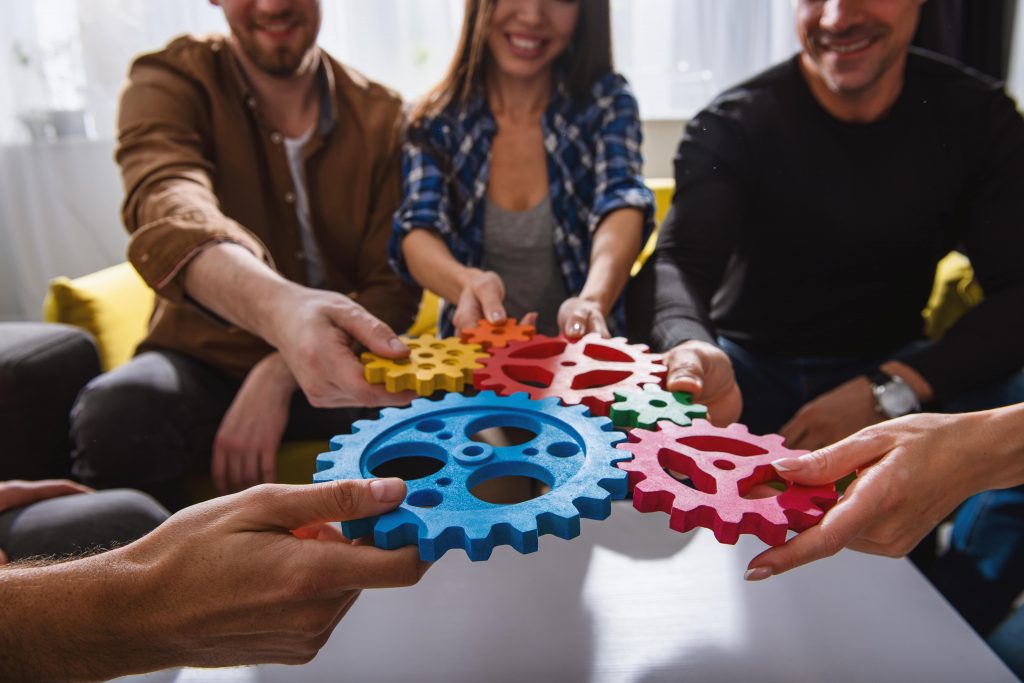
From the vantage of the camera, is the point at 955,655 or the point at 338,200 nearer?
the point at 955,655

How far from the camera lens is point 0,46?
2242 millimetres

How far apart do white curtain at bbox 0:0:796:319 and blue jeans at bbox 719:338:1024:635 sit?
0.70 metres

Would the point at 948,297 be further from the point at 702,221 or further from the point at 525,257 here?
the point at 525,257

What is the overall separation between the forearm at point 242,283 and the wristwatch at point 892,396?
77cm

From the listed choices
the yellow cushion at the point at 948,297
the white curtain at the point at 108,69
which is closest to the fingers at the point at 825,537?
the yellow cushion at the point at 948,297

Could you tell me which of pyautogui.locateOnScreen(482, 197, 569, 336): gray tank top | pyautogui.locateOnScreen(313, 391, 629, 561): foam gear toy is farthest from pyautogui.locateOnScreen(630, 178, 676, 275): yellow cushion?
pyautogui.locateOnScreen(313, 391, 629, 561): foam gear toy

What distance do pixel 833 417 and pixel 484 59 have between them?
0.72 m

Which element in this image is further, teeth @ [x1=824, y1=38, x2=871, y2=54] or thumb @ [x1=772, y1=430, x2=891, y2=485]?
teeth @ [x1=824, y1=38, x2=871, y2=54]

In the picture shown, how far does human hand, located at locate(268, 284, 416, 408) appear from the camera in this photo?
0.80 meters

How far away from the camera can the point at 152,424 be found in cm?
107

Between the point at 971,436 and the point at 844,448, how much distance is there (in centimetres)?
14

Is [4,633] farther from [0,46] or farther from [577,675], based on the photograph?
[0,46]

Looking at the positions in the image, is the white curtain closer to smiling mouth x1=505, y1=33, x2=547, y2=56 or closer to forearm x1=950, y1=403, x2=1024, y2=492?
smiling mouth x1=505, y1=33, x2=547, y2=56

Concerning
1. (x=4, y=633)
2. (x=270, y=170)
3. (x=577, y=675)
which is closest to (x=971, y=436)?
(x=577, y=675)
